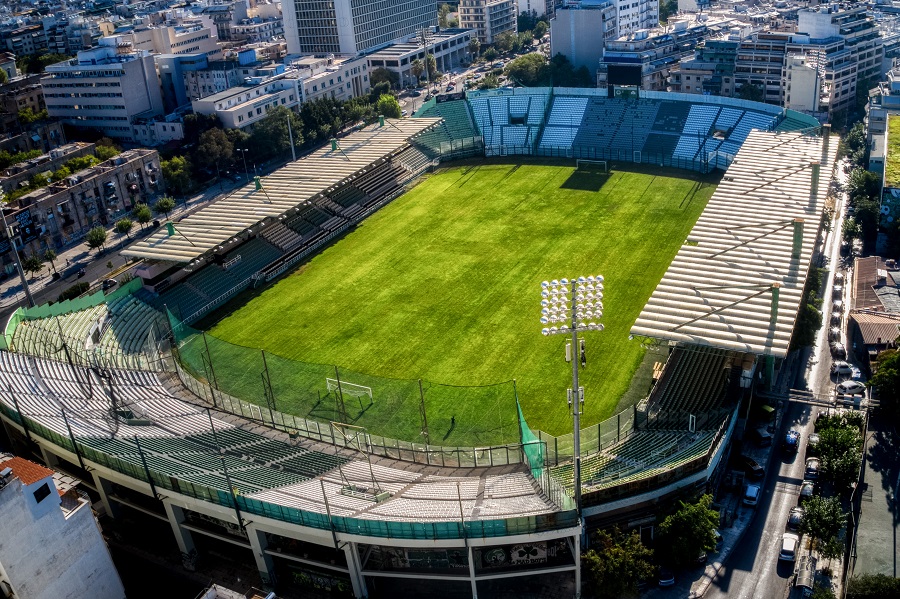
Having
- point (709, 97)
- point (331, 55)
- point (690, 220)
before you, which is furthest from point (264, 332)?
point (331, 55)

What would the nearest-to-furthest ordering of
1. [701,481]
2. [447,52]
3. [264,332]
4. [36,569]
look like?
[36,569] → [701,481] → [264,332] → [447,52]

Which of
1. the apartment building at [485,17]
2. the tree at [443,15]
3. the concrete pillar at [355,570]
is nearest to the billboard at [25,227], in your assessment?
the concrete pillar at [355,570]

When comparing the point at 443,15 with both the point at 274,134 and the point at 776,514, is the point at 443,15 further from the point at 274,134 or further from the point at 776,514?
the point at 776,514

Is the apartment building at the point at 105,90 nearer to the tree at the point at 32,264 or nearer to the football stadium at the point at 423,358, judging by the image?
the tree at the point at 32,264

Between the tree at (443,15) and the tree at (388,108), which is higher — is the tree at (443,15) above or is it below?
above

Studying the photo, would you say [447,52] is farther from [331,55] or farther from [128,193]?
[128,193]
